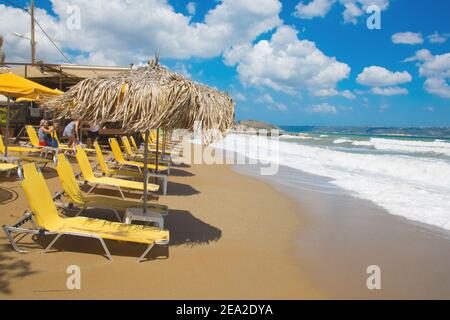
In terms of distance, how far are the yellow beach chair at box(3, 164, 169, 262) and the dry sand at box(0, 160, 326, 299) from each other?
20 cm

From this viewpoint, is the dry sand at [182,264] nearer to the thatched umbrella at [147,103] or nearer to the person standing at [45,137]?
the thatched umbrella at [147,103]

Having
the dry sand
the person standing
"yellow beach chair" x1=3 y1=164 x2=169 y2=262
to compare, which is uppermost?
the person standing

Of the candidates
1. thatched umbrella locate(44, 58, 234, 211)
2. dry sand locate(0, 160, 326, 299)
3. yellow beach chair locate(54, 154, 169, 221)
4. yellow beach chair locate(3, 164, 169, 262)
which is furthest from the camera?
yellow beach chair locate(54, 154, 169, 221)

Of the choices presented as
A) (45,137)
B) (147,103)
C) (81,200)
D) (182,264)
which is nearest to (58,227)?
(81,200)

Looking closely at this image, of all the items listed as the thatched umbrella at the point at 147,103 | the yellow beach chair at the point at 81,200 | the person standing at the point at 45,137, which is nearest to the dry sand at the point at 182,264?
the yellow beach chair at the point at 81,200

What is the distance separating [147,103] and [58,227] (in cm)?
162

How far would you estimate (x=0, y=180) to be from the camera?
6.77 meters

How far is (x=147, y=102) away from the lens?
3949 mm

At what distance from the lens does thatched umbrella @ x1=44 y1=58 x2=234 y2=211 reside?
395 cm

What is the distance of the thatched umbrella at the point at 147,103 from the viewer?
395 centimetres

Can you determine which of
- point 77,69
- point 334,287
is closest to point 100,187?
point 334,287

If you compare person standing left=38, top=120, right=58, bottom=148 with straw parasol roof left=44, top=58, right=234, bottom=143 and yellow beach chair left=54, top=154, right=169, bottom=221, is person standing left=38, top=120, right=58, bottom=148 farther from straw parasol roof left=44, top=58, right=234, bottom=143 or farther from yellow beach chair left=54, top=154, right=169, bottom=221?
straw parasol roof left=44, top=58, right=234, bottom=143

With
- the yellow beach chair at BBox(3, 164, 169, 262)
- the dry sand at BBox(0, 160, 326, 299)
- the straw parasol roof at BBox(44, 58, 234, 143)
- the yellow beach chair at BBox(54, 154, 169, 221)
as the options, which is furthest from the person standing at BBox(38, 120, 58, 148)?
the yellow beach chair at BBox(3, 164, 169, 262)

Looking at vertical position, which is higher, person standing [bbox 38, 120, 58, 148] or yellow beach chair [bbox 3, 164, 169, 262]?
person standing [bbox 38, 120, 58, 148]
